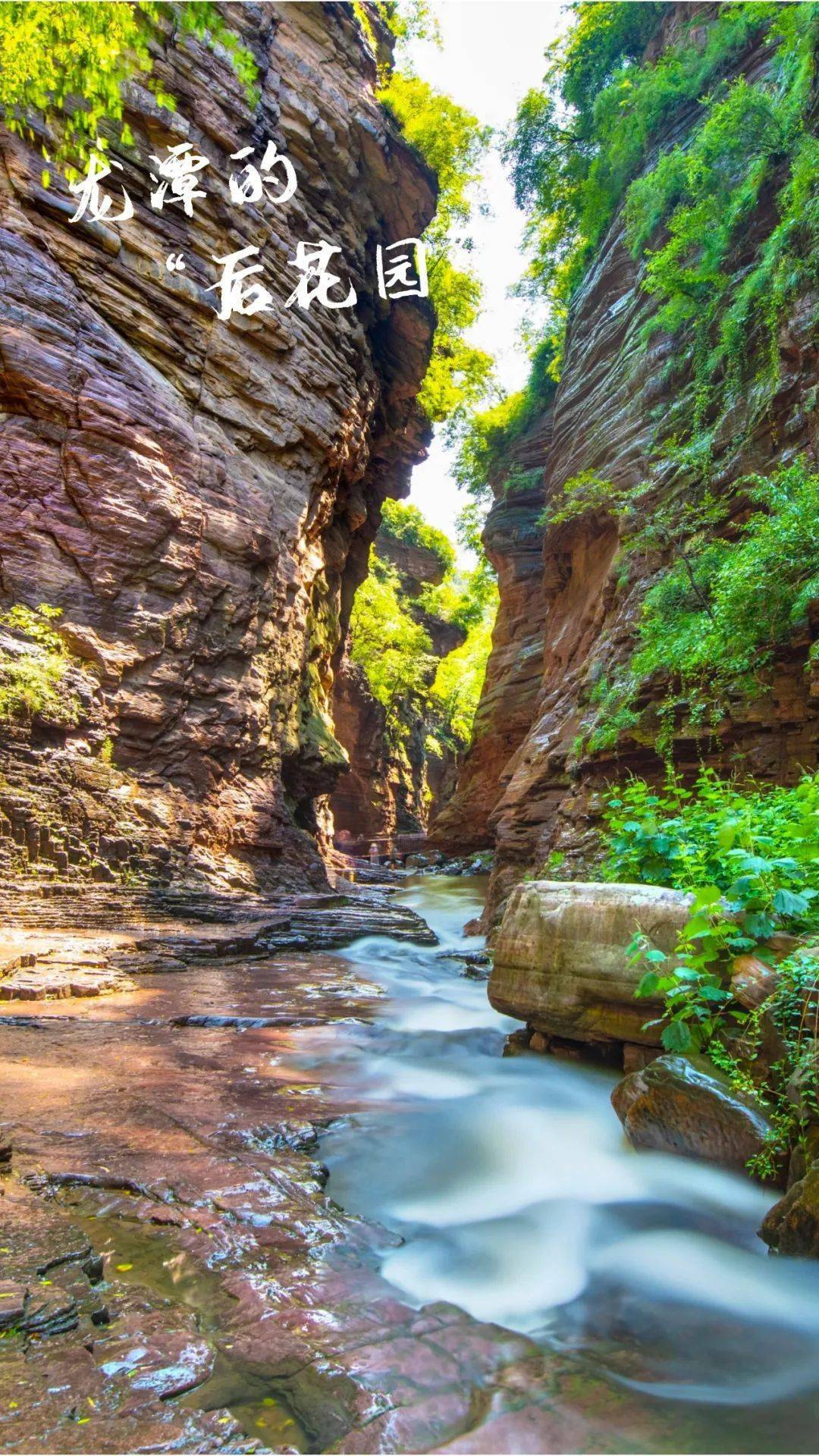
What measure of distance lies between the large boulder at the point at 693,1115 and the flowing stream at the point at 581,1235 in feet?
0.27

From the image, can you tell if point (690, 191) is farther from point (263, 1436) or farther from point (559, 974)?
point (263, 1436)

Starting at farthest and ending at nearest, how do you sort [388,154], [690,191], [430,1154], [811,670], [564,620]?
[388,154]
[564,620]
[690,191]
[811,670]
[430,1154]

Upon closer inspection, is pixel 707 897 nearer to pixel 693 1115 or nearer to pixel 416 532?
pixel 693 1115

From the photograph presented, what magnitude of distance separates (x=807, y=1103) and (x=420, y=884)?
17196mm

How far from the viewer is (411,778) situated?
3375 centimetres

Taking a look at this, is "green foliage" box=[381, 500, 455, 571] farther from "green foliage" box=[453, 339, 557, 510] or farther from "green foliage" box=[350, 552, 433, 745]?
"green foliage" box=[453, 339, 557, 510]

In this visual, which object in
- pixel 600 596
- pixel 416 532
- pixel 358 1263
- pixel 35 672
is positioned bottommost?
pixel 358 1263

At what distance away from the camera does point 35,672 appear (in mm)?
9000

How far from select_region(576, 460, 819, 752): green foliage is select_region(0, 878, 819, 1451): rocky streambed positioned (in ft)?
14.5

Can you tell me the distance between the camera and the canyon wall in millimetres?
7379

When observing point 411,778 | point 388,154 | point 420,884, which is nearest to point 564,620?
point 420,884

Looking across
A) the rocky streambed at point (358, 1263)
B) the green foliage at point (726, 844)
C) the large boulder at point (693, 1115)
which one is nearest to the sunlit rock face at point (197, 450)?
the rocky streambed at point (358, 1263)

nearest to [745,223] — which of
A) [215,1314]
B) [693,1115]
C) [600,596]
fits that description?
[600,596]

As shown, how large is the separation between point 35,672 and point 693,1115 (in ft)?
28.3
